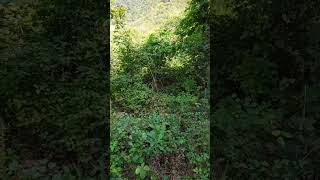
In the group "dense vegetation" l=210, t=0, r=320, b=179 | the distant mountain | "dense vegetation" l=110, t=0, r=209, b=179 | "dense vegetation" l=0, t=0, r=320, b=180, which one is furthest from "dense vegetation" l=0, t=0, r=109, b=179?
the distant mountain

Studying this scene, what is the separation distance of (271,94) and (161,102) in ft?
6.83

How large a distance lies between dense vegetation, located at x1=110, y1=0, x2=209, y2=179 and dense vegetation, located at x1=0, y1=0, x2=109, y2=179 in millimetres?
358

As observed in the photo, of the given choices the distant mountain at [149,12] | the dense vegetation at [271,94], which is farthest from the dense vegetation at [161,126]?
the distant mountain at [149,12]

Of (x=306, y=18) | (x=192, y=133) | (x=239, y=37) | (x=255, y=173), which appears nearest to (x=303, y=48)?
(x=306, y=18)

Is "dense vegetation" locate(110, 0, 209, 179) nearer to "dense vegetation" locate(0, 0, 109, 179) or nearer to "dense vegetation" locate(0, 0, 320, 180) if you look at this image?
"dense vegetation" locate(0, 0, 320, 180)

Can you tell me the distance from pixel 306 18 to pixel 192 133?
1533mm

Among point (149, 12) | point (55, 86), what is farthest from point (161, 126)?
point (149, 12)

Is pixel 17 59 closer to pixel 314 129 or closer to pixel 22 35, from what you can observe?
pixel 22 35

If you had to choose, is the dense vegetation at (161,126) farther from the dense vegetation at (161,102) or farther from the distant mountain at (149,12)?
the distant mountain at (149,12)

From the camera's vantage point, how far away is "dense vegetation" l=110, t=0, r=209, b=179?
3.46 meters

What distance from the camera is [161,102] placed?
16.0 ft

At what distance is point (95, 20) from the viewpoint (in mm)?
3199

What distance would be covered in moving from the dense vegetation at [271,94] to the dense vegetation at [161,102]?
0.50 m

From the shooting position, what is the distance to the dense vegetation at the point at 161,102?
3.46 metres
